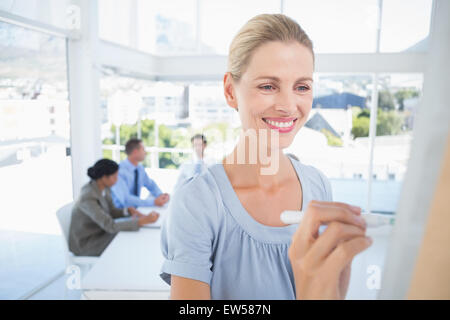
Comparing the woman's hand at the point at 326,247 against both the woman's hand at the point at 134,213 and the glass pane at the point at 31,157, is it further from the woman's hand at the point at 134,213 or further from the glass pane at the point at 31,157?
the glass pane at the point at 31,157

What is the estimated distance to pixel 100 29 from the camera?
2.40 m

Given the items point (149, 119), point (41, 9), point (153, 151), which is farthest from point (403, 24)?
point (149, 119)

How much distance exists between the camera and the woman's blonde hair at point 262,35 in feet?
1.47

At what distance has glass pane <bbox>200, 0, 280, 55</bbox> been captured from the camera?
0.67m

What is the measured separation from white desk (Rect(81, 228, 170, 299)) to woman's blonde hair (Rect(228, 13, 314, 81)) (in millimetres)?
860

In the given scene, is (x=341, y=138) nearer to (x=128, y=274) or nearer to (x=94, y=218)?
(x=128, y=274)

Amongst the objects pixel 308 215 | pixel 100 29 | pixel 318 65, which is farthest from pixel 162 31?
pixel 100 29

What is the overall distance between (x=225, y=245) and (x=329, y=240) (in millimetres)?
202

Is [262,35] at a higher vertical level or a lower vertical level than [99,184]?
higher

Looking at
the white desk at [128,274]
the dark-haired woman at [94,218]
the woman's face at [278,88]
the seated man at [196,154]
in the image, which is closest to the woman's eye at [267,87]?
the woman's face at [278,88]

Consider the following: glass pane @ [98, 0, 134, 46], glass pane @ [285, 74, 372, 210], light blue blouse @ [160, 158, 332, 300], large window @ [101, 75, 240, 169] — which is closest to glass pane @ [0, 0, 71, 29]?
glass pane @ [98, 0, 134, 46]

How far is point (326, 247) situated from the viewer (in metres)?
0.29

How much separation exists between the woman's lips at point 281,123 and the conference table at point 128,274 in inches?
22.2
